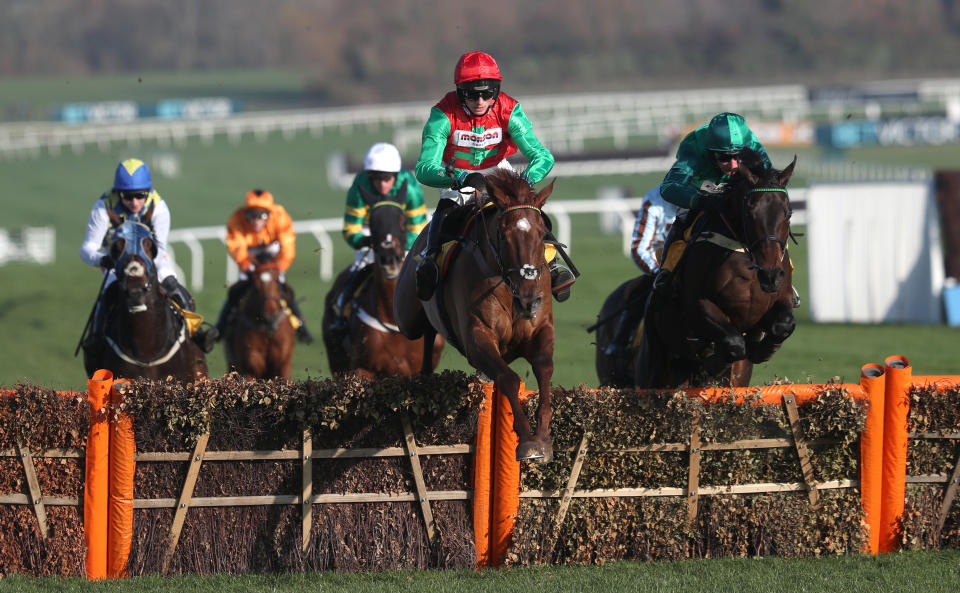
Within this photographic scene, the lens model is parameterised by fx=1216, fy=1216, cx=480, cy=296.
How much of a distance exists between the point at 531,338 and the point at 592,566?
3.86 ft

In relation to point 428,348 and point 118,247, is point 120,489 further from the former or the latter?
point 428,348

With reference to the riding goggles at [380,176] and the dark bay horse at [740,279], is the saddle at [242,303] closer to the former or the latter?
the riding goggles at [380,176]

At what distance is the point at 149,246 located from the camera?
752 centimetres

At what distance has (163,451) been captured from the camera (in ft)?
19.5

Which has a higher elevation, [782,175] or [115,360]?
[782,175]

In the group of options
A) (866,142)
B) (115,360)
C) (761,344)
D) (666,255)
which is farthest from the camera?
(866,142)

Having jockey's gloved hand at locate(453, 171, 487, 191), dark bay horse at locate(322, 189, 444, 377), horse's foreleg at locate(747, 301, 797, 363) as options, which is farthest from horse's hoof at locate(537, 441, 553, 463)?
dark bay horse at locate(322, 189, 444, 377)

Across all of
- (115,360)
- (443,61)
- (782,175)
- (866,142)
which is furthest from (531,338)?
(443,61)

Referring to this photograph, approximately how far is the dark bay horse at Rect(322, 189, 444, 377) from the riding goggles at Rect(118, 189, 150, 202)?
1.48 meters

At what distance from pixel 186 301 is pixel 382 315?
132 cm

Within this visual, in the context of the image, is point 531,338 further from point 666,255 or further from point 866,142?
point 866,142

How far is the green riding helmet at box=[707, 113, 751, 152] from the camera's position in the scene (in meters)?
6.58

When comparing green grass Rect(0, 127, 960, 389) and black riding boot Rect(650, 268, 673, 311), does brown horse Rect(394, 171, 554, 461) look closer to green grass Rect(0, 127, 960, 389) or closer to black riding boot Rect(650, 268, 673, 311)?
black riding boot Rect(650, 268, 673, 311)

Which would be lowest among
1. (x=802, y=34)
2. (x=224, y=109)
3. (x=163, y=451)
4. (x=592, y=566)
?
(x=592, y=566)
